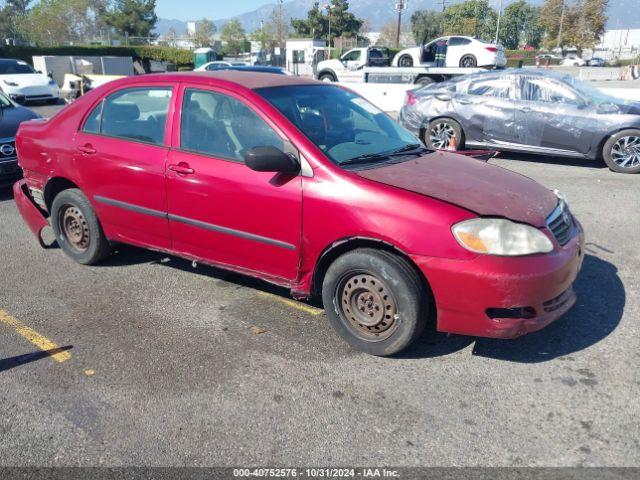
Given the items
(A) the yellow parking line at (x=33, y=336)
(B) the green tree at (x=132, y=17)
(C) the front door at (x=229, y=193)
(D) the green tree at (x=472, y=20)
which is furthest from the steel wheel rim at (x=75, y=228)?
(D) the green tree at (x=472, y=20)

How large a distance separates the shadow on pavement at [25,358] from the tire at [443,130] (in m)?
7.80

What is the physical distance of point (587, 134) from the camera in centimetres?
902

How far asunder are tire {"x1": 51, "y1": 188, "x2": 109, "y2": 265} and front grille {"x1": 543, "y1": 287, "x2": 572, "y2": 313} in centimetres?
357

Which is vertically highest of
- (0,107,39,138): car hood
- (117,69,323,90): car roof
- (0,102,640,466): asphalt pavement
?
(117,69,323,90): car roof

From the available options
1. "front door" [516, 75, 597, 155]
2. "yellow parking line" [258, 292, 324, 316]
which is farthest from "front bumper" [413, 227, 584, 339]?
"front door" [516, 75, 597, 155]

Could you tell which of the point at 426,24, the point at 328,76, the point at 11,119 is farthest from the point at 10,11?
the point at 11,119

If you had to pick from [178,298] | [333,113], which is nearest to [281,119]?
[333,113]

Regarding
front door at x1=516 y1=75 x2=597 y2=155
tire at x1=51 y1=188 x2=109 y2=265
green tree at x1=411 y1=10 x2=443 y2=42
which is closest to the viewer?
tire at x1=51 y1=188 x2=109 y2=265

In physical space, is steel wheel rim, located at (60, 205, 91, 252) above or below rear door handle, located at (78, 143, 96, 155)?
below

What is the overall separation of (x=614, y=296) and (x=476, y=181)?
1625mm

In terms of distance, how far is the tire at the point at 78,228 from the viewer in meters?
4.82

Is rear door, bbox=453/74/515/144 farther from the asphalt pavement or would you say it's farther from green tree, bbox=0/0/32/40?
green tree, bbox=0/0/32/40

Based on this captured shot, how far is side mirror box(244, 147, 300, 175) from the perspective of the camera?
350 centimetres

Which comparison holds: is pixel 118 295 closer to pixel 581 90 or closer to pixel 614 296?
pixel 614 296
